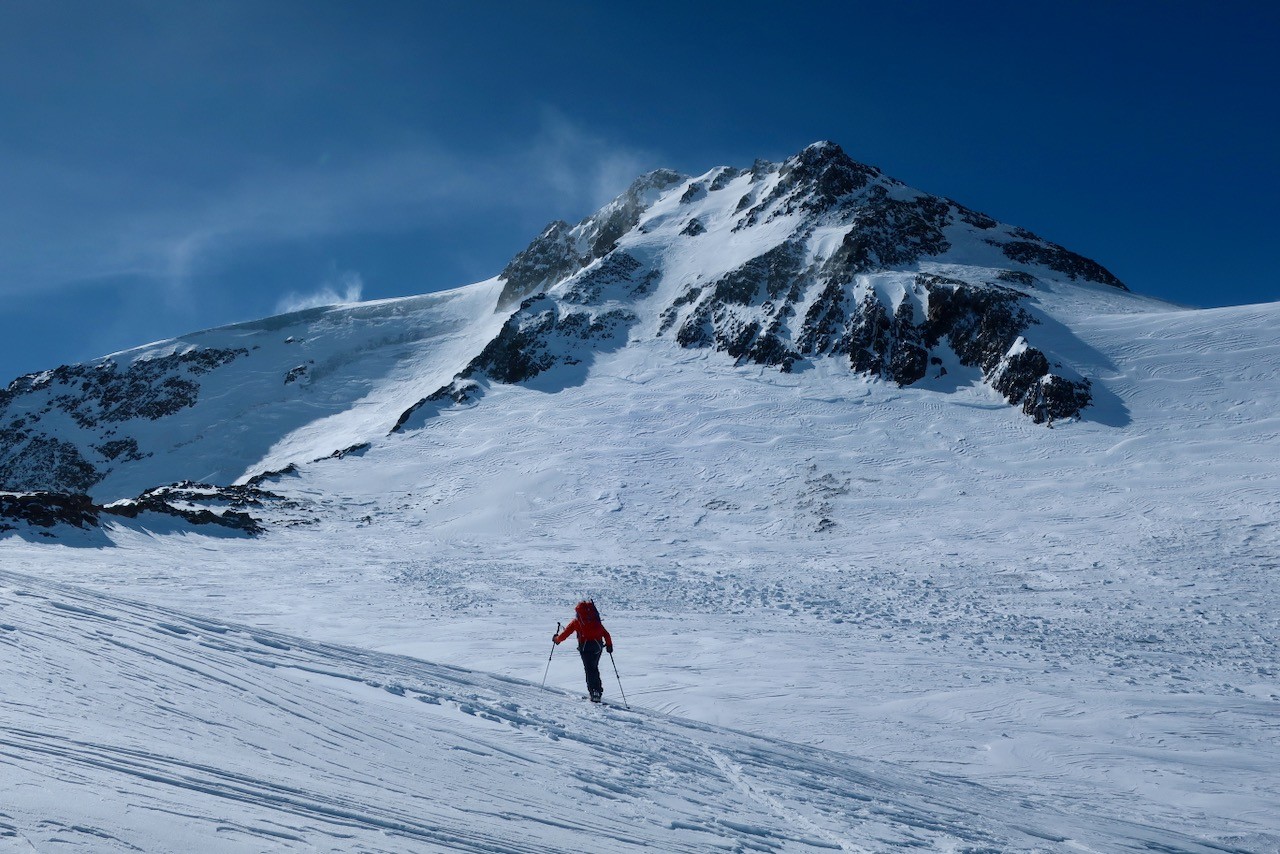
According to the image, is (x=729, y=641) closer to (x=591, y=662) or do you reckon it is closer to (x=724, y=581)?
(x=591, y=662)

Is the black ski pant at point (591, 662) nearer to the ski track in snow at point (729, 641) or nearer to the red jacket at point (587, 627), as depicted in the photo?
the red jacket at point (587, 627)

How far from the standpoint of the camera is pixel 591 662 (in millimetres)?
10930

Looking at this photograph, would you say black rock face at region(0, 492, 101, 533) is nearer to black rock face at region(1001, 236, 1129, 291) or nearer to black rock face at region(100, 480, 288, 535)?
black rock face at region(100, 480, 288, 535)

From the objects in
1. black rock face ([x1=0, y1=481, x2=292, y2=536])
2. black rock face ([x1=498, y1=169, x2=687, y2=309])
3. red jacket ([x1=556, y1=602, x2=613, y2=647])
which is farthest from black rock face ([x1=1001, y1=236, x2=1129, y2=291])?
red jacket ([x1=556, y1=602, x2=613, y2=647])

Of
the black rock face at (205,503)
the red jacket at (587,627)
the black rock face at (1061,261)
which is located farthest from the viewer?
the black rock face at (1061,261)

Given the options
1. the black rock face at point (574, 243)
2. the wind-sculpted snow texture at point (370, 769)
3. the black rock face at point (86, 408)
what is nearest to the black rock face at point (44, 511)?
the wind-sculpted snow texture at point (370, 769)

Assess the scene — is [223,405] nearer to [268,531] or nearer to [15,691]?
[268,531]

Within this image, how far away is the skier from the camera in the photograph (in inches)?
428

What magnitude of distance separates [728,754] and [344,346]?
86630mm

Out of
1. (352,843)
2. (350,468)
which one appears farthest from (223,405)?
(352,843)

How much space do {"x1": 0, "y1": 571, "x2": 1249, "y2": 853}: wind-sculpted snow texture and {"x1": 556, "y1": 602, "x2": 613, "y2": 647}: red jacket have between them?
41.7 inches

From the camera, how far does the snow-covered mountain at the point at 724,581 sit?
5.79 meters

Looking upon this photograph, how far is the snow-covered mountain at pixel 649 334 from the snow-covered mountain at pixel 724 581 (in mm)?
503

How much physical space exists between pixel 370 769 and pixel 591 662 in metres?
5.53
